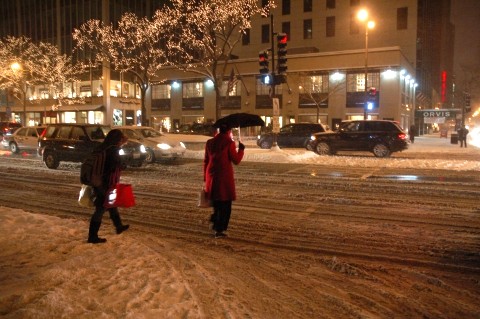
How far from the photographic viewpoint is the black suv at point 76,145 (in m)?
15.8

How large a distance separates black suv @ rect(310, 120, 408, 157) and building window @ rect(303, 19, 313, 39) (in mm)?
33945

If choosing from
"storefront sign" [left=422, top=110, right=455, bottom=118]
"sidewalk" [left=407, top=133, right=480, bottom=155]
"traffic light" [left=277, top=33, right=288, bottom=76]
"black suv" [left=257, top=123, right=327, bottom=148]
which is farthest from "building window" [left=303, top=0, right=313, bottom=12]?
"traffic light" [left=277, top=33, right=288, bottom=76]

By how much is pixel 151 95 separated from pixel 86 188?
50.4 m

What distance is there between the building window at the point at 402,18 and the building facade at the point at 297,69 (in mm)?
105

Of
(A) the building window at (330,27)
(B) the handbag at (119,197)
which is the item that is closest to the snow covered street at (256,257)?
(B) the handbag at (119,197)

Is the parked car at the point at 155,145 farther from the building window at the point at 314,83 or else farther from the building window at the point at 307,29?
the building window at the point at 307,29

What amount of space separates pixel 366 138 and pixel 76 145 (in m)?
13.0

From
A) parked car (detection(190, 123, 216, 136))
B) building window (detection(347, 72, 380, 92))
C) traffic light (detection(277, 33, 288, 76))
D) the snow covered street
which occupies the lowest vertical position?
the snow covered street

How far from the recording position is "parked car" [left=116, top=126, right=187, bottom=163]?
17.8 meters

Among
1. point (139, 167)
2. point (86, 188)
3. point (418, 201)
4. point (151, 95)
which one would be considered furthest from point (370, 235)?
point (151, 95)

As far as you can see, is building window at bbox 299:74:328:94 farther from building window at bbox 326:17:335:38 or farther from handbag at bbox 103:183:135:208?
handbag at bbox 103:183:135:208

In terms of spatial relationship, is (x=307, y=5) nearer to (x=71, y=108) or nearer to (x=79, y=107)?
(x=79, y=107)

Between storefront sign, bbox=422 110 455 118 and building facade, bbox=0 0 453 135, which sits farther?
storefront sign, bbox=422 110 455 118

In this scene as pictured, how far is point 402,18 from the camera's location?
48.5m
